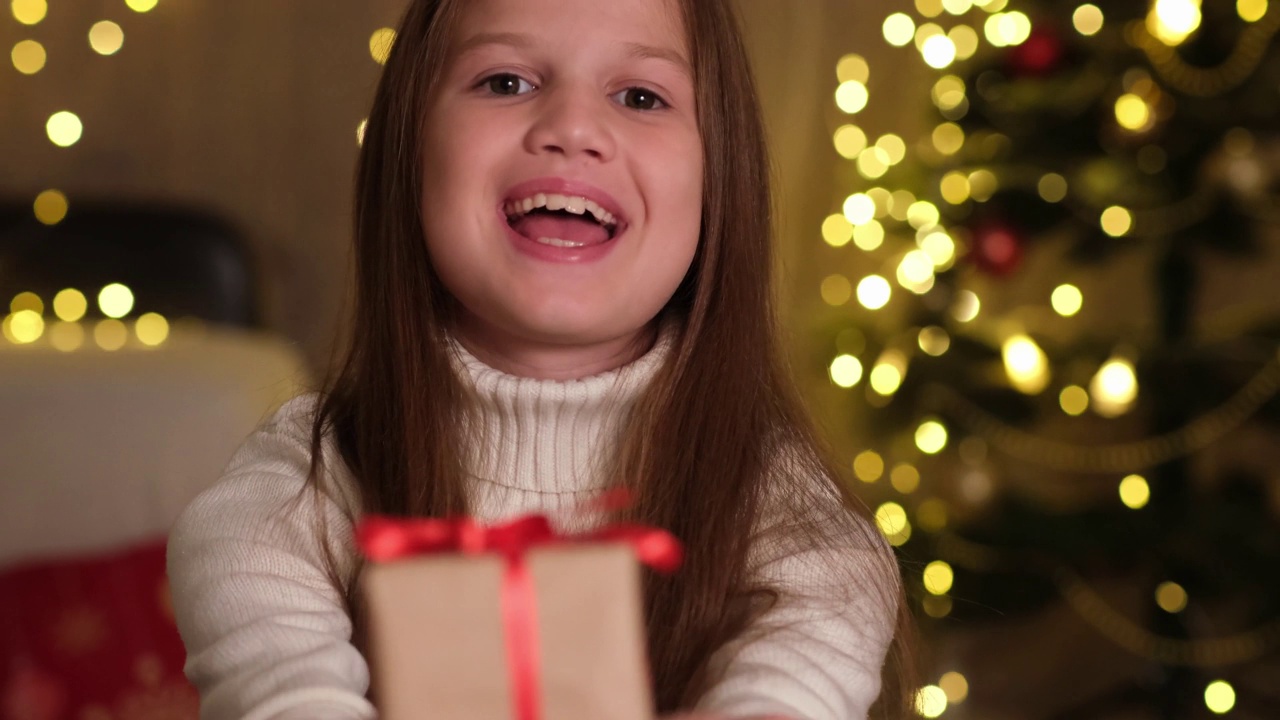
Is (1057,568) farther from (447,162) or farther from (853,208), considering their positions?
(447,162)

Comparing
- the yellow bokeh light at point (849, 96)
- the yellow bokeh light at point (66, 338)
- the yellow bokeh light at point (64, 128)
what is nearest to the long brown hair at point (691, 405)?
the yellow bokeh light at point (66, 338)

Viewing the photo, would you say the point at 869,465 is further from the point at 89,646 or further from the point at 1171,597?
the point at 89,646

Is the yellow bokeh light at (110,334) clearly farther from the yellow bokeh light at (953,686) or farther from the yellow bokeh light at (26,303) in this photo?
the yellow bokeh light at (953,686)

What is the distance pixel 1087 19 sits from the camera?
225cm

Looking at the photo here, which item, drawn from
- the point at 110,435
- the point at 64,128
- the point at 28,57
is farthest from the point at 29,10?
the point at 110,435

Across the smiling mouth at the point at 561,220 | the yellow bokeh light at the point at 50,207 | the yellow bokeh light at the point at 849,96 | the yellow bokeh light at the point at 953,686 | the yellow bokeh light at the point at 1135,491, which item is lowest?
the yellow bokeh light at the point at 953,686

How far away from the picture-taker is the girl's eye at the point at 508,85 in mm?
1001

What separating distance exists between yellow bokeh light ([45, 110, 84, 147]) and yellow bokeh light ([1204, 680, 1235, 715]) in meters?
2.39

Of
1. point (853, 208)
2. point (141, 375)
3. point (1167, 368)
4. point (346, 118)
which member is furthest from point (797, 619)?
point (346, 118)

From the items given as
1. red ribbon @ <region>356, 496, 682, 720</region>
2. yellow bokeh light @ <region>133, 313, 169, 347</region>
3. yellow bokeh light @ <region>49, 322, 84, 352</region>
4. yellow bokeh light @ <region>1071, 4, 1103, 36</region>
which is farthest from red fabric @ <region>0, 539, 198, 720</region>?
yellow bokeh light @ <region>1071, 4, 1103, 36</region>

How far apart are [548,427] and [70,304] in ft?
6.08

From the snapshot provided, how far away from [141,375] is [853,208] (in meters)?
1.35

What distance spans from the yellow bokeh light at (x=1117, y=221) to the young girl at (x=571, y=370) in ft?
4.40

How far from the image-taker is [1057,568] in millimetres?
2408
